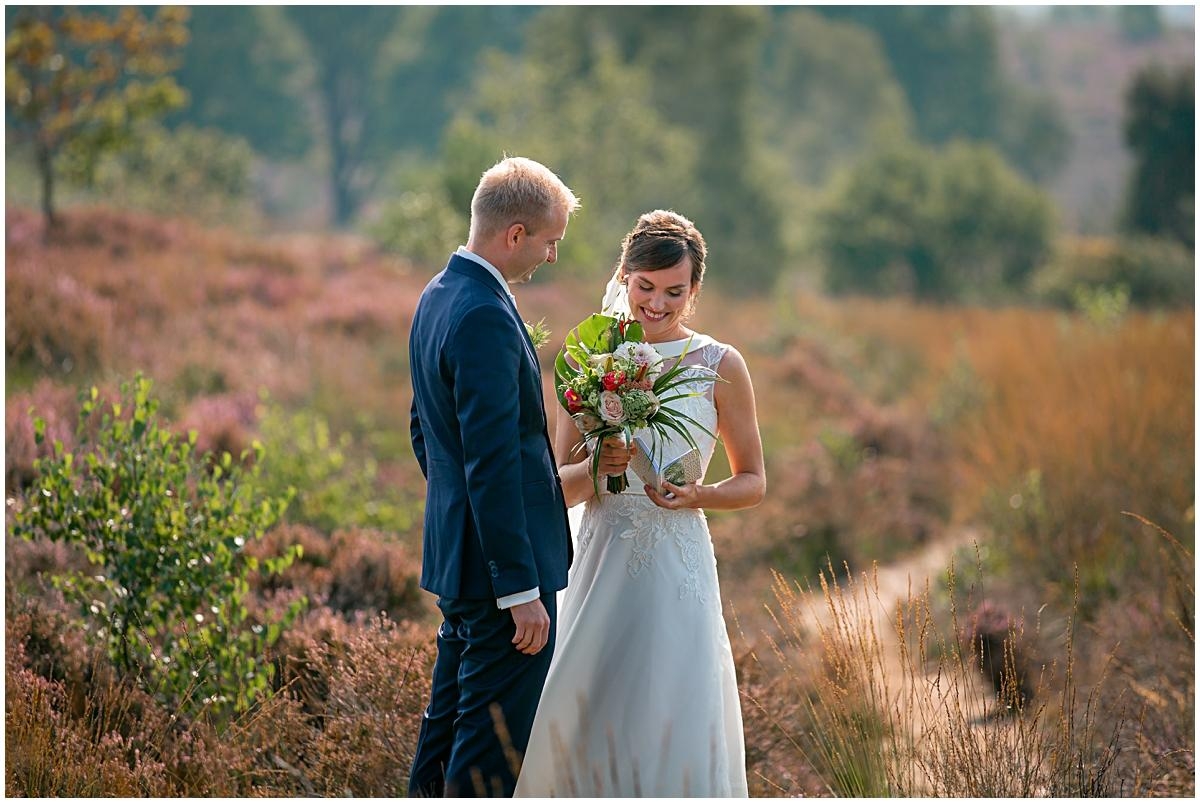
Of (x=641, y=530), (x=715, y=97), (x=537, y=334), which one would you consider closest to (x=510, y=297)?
(x=537, y=334)

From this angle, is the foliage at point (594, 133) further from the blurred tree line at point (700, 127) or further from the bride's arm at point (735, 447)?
the bride's arm at point (735, 447)

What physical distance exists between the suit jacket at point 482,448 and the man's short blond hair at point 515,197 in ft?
0.43

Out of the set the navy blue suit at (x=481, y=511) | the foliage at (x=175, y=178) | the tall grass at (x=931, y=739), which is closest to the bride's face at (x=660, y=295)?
the navy blue suit at (x=481, y=511)

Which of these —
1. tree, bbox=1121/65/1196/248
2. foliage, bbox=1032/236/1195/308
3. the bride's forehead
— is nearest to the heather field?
the bride's forehead

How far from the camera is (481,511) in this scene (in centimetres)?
310

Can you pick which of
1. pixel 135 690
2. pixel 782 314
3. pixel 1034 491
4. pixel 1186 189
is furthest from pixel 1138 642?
pixel 1186 189

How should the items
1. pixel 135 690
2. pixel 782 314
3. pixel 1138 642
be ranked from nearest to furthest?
pixel 135 690
pixel 1138 642
pixel 782 314

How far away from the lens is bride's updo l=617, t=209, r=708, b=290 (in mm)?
3568

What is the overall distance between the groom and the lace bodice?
1.41ft

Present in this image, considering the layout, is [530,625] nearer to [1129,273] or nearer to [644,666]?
[644,666]

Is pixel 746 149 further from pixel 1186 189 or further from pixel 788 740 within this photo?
pixel 788 740

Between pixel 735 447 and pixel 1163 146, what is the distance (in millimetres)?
25066

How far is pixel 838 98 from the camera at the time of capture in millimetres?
46688

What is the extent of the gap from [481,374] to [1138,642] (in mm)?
4444
